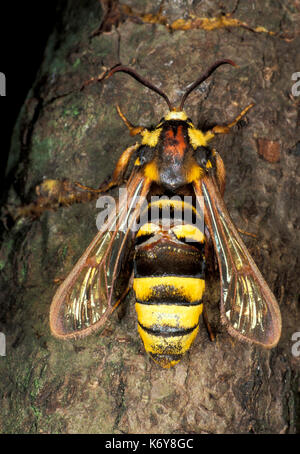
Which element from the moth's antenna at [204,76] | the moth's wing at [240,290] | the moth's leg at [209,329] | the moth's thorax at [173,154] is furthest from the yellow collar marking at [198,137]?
the moth's leg at [209,329]

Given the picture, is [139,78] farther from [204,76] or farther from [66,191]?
[66,191]

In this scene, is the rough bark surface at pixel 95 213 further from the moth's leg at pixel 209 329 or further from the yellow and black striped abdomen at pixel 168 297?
the yellow and black striped abdomen at pixel 168 297

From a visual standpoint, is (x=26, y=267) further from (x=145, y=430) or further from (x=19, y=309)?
(x=145, y=430)

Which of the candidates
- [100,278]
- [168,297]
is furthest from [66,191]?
[168,297]

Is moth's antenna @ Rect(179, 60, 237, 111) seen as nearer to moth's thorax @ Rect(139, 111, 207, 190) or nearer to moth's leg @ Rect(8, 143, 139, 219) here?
moth's thorax @ Rect(139, 111, 207, 190)

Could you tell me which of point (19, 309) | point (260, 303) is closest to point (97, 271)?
point (19, 309)

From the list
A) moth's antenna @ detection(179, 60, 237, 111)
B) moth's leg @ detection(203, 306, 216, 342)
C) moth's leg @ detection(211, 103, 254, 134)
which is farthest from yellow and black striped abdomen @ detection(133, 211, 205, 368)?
moth's antenna @ detection(179, 60, 237, 111)
